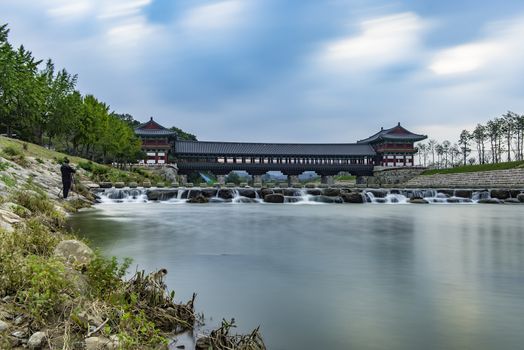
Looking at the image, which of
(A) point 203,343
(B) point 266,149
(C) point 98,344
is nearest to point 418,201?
(A) point 203,343

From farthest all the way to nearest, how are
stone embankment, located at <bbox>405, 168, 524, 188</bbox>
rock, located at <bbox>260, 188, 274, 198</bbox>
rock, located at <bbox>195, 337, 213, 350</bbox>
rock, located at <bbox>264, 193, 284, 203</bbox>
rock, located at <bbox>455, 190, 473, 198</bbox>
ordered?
1. stone embankment, located at <bbox>405, 168, 524, 188</bbox>
2. rock, located at <bbox>455, 190, 473, 198</bbox>
3. rock, located at <bbox>260, 188, 274, 198</bbox>
4. rock, located at <bbox>264, 193, 284, 203</bbox>
5. rock, located at <bbox>195, 337, 213, 350</bbox>

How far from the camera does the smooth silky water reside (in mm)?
4645

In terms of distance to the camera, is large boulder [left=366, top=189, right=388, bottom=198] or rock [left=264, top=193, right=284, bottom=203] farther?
large boulder [left=366, top=189, right=388, bottom=198]

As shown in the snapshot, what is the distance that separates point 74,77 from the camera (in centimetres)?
5306

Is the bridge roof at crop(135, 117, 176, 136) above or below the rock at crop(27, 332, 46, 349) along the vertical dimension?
above

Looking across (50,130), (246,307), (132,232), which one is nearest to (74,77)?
(50,130)

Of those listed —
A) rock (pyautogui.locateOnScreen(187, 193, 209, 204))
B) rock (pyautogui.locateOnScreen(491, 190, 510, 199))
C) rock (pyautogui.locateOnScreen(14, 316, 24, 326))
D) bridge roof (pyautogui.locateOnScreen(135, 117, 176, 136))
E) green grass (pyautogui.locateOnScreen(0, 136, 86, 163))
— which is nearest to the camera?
rock (pyautogui.locateOnScreen(14, 316, 24, 326))

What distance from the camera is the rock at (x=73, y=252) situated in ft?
18.8

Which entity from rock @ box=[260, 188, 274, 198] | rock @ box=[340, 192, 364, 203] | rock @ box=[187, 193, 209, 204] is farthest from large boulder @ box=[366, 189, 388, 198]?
rock @ box=[187, 193, 209, 204]

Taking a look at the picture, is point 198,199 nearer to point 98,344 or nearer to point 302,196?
point 302,196

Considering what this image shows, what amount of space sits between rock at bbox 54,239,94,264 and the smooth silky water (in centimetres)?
161

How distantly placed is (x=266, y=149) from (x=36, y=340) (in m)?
67.2

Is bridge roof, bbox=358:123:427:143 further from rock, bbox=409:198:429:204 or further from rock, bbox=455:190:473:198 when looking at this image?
rock, bbox=409:198:429:204

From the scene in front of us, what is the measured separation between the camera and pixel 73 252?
6012 millimetres
